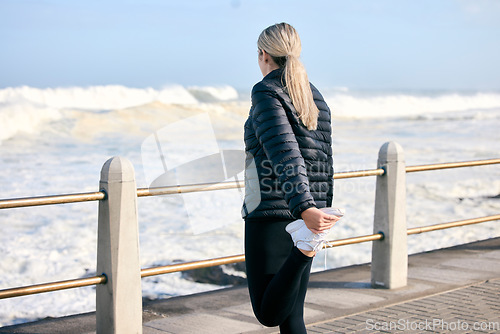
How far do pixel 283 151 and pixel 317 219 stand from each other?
278 mm

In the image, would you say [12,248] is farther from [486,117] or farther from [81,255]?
[486,117]

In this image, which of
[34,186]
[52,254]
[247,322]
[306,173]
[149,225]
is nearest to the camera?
[306,173]

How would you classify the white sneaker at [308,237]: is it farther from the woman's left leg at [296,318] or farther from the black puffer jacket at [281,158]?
the woman's left leg at [296,318]

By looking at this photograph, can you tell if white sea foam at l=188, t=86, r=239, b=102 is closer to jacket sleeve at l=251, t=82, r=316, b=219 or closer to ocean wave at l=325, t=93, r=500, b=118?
ocean wave at l=325, t=93, r=500, b=118

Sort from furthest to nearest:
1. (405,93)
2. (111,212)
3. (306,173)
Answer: (405,93)
(111,212)
(306,173)

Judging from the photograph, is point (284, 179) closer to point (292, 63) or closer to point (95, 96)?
point (292, 63)

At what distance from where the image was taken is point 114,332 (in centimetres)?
388

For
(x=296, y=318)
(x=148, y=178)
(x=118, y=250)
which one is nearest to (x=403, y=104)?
(x=148, y=178)

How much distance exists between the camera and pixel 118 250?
3832 mm

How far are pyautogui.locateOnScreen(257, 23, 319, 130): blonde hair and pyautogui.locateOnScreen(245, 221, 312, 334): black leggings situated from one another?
448 millimetres

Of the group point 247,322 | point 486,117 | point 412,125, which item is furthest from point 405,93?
point 247,322

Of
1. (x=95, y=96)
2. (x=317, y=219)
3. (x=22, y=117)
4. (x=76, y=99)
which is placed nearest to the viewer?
(x=317, y=219)

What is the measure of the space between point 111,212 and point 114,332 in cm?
73

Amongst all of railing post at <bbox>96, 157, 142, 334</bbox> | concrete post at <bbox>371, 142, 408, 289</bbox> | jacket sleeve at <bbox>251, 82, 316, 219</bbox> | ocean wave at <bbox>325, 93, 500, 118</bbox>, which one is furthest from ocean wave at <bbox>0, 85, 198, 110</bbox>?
jacket sleeve at <bbox>251, 82, 316, 219</bbox>
